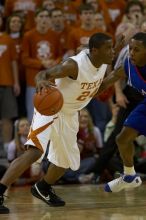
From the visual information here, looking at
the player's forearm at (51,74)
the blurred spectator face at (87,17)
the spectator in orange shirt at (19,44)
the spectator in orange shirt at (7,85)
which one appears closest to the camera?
the player's forearm at (51,74)

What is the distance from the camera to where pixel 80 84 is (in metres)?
6.01

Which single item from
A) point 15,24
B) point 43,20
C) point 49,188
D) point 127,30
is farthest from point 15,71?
point 49,188

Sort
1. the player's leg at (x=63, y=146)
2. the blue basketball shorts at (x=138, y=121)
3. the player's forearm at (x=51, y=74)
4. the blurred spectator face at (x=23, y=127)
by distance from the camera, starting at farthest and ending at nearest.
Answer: the blurred spectator face at (x=23, y=127)
the blue basketball shorts at (x=138, y=121)
the player's leg at (x=63, y=146)
the player's forearm at (x=51, y=74)

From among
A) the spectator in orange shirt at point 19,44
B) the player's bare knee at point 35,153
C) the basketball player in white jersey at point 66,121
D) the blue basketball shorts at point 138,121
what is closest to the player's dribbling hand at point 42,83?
the basketball player in white jersey at point 66,121

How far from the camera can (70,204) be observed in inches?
254

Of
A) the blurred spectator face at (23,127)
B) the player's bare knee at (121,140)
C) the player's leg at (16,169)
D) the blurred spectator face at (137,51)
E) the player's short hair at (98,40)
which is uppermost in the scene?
the player's short hair at (98,40)

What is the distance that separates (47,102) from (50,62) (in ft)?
11.8

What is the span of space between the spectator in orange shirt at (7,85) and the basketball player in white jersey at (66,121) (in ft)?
9.54

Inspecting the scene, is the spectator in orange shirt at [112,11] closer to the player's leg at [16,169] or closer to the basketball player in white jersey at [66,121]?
the basketball player in white jersey at [66,121]

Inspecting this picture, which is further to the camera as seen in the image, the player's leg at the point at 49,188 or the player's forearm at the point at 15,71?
the player's forearm at the point at 15,71

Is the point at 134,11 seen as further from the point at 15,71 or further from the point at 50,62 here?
the point at 15,71

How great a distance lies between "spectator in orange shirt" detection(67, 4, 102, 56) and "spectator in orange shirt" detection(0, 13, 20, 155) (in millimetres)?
832

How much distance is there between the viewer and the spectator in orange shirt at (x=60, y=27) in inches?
372

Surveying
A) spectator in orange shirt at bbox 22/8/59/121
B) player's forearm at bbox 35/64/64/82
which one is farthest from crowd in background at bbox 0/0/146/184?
player's forearm at bbox 35/64/64/82
